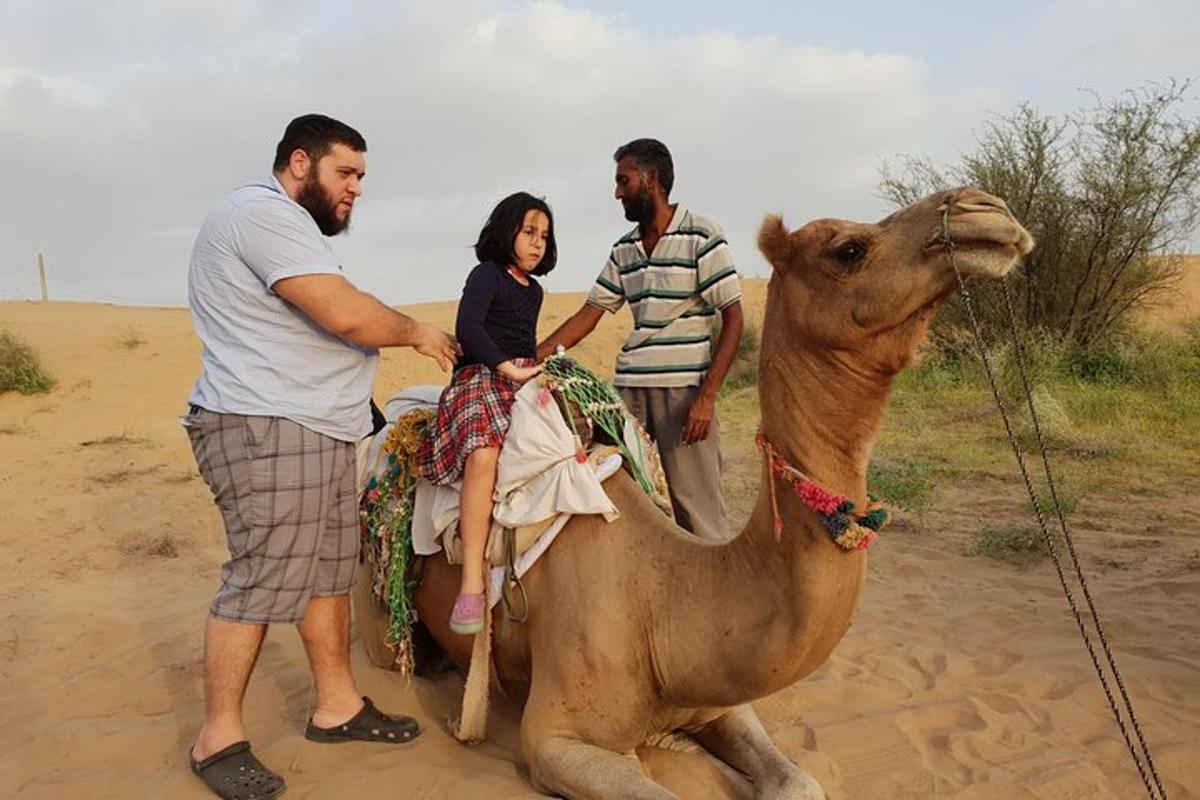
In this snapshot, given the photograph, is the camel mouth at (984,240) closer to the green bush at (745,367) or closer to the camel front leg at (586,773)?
the camel front leg at (586,773)

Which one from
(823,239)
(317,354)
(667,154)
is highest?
(667,154)

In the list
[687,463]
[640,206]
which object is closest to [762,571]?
[687,463]

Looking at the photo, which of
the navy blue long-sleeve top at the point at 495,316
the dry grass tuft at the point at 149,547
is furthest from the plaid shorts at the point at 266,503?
the dry grass tuft at the point at 149,547

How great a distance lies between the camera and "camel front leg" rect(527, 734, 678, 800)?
3164mm

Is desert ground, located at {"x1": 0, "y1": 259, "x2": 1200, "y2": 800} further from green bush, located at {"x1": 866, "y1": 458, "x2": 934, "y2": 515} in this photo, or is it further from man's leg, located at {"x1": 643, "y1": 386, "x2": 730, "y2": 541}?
man's leg, located at {"x1": 643, "y1": 386, "x2": 730, "y2": 541}

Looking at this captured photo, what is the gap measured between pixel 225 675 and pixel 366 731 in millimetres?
667

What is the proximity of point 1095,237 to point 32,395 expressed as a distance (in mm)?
16959

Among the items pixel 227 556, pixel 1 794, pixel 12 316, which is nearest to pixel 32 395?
pixel 227 556

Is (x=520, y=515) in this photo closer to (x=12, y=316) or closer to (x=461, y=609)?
(x=461, y=609)

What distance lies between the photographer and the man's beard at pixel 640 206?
4805 millimetres

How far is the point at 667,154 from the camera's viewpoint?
4855mm

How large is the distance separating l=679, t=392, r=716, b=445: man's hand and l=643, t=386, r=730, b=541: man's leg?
74 mm

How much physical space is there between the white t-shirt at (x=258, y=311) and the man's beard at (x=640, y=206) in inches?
67.4

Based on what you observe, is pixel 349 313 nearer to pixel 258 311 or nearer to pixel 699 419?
pixel 258 311
